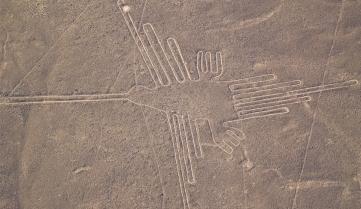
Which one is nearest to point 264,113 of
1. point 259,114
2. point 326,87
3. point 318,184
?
point 259,114

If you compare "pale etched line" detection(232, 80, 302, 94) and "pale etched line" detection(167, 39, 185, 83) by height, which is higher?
"pale etched line" detection(167, 39, 185, 83)

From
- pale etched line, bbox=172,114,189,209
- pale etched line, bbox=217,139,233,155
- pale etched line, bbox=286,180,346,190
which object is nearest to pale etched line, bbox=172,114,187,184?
pale etched line, bbox=172,114,189,209

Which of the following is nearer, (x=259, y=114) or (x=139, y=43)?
(x=259, y=114)

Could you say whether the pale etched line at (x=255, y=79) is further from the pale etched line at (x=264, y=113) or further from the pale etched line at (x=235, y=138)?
the pale etched line at (x=235, y=138)

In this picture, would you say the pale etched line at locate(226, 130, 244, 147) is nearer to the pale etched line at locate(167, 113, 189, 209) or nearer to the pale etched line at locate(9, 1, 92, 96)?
the pale etched line at locate(167, 113, 189, 209)

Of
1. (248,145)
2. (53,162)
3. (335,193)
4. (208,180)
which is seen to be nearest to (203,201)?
(208,180)

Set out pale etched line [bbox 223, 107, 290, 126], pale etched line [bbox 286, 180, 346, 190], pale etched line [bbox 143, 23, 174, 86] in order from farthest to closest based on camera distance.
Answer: pale etched line [bbox 143, 23, 174, 86] < pale etched line [bbox 223, 107, 290, 126] < pale etched line [bbox 286, 180, 346, 190]

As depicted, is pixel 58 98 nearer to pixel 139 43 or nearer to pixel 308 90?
pixel 139 43
